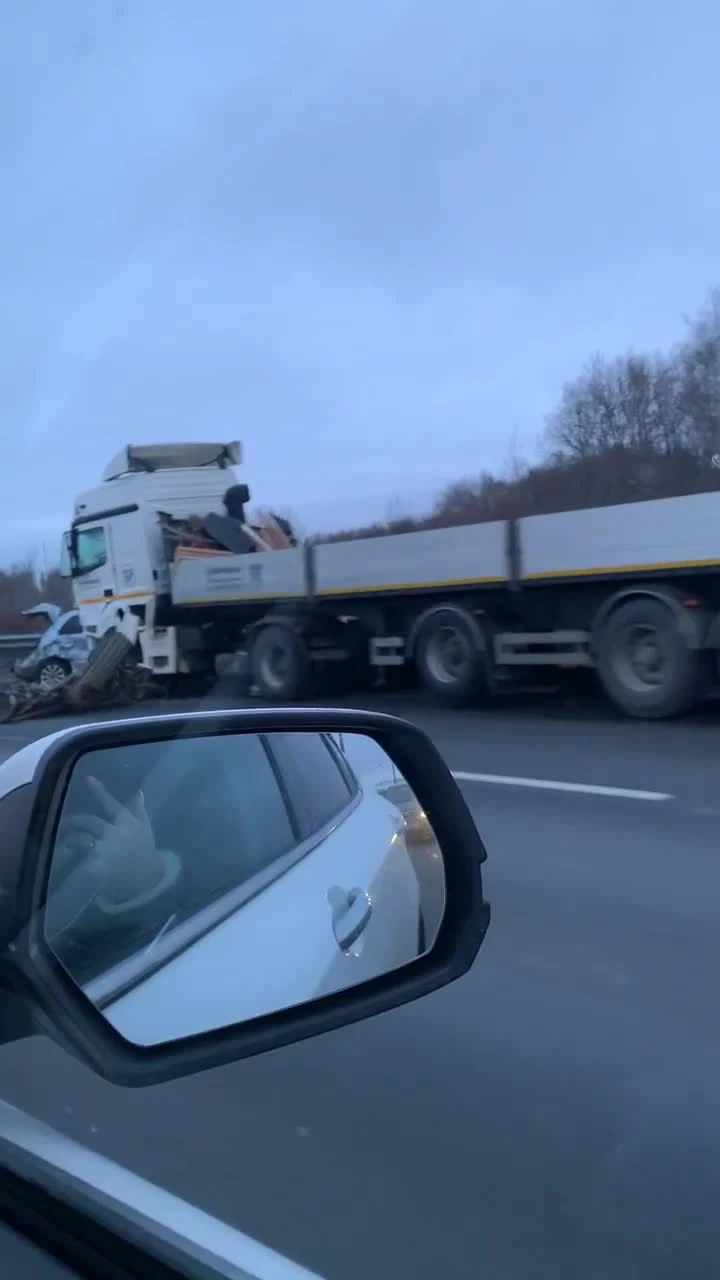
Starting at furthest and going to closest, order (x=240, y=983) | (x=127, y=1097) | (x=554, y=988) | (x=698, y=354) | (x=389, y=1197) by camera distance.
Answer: (x=698, y=354) → (x=554, y=988) → (x=127, y=1097) → (x=389, y=1197) → (x=240, y=983)

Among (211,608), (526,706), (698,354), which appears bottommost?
(526,706)

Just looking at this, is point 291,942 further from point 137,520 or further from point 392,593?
point 137,520

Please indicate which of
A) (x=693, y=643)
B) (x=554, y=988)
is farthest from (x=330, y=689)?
(x=554, y=988)

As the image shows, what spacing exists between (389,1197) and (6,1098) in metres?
0.95

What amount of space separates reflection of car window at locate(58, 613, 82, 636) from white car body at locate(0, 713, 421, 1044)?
16.7 metres

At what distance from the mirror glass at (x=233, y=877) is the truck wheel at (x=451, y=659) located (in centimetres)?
1053

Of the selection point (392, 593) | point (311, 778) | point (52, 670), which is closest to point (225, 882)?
point (311, 778)

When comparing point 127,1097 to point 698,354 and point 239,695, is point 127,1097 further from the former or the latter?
point 698,354

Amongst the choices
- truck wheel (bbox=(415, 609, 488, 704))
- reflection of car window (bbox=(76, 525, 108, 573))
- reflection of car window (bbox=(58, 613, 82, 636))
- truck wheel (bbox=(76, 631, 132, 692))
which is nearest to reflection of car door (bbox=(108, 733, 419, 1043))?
truck wheel (bbox=(415, 609, 488, 704))

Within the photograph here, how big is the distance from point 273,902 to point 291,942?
0.35ft

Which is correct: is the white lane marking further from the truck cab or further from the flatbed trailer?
the truck cab

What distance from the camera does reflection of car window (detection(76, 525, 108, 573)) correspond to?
56.9 feet

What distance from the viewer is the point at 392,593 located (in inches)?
565

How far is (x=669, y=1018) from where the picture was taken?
4090 mm
